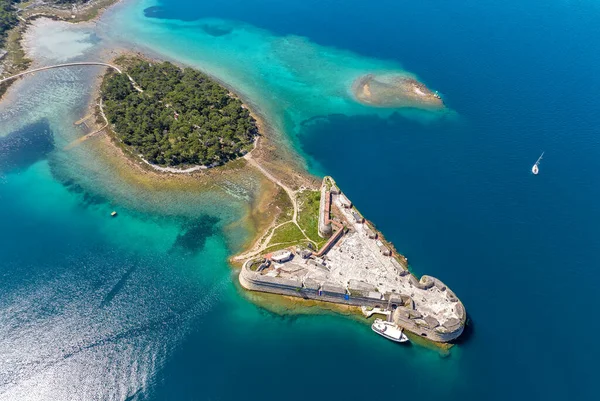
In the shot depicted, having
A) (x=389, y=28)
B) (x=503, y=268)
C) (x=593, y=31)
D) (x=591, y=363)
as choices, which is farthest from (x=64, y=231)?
(x=593, y=31)

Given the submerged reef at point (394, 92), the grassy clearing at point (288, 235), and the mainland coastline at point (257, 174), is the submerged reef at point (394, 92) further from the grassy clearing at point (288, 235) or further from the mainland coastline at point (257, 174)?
the grassy clearing at point (288, 235)

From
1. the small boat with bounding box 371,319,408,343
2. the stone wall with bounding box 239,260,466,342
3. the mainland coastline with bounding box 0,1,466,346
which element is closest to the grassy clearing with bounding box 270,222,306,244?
the mainland coastline with bounding box 0,1,466,346

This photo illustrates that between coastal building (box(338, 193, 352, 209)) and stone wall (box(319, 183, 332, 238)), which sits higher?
coastal building (box(338, 193, 352, 209))

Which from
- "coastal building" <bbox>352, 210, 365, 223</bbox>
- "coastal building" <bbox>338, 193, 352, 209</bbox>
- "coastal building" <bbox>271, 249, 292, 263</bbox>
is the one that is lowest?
"coastal building" <bbox>271, 249, 292, 263</bbox>

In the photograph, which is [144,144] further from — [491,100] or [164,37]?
[491,100]

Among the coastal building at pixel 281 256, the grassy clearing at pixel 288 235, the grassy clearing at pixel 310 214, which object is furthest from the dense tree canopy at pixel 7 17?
the coastal building at pixel 281 256

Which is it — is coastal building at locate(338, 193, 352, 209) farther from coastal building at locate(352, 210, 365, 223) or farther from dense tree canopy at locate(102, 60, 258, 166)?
dense tree canopy at locate(102, 60, 258, 166)
